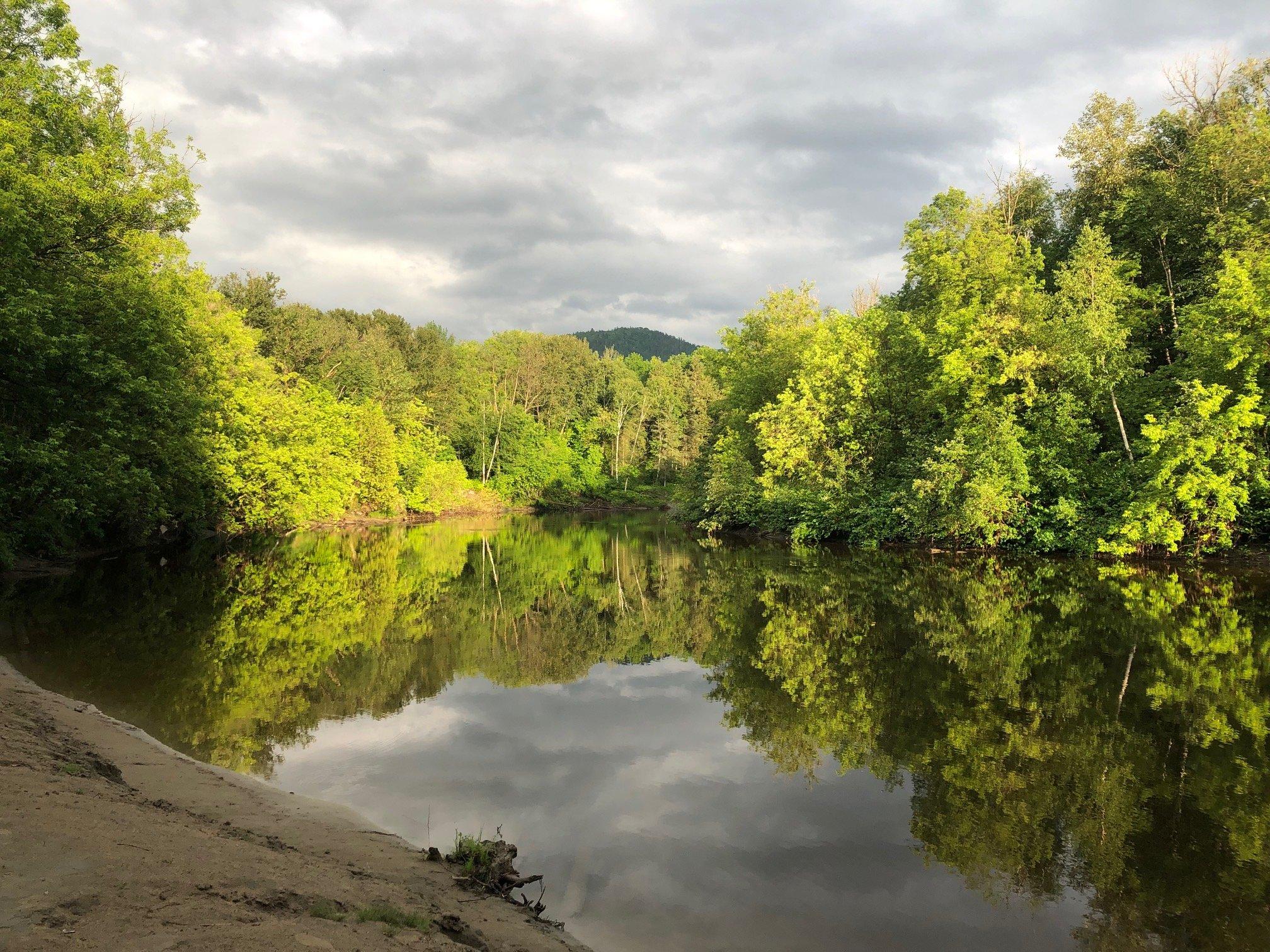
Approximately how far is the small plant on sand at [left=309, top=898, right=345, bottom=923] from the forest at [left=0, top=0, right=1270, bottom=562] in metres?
19.1

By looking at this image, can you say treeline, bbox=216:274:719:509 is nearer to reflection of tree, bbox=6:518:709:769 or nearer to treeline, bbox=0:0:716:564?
treeline, bbox=0:0:716:564

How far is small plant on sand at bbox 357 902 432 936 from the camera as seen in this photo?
15.0 ft

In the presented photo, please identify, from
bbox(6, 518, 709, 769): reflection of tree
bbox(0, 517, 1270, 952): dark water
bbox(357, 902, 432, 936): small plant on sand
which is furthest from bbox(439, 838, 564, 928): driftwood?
bbox(6, 518, 709, 769): reflection of tree

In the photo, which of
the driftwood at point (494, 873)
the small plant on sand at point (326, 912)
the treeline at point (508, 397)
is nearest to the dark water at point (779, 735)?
the driftwood at point (494, 873)

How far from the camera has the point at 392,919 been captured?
4.66 m

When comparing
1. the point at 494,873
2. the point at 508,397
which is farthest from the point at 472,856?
the point at 508,397

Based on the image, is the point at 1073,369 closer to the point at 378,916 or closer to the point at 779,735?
the point at 779,735

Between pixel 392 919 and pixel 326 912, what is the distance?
0.41 m

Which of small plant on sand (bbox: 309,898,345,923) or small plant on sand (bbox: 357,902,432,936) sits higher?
small plant on sand (bbox: 309,898,345,923)

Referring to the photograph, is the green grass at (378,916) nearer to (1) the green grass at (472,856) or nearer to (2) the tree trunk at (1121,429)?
(1) the green grass at (472,856)

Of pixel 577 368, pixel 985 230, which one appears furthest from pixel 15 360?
pixel 577 368

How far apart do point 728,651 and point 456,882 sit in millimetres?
10376

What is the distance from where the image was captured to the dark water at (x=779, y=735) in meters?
6.29

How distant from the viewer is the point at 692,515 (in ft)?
172
